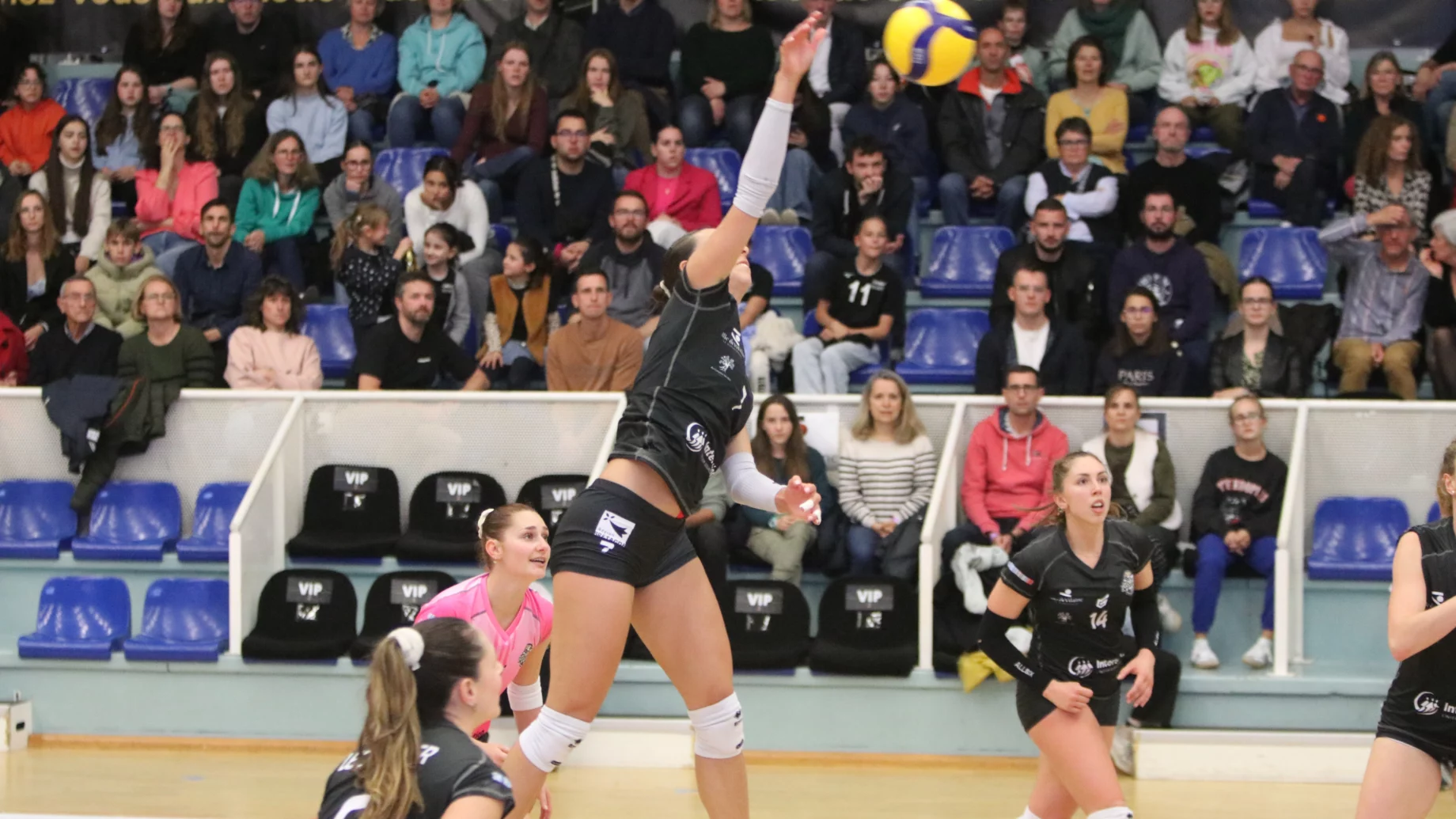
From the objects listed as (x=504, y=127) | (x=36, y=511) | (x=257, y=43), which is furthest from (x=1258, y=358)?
(x=257, y=43)

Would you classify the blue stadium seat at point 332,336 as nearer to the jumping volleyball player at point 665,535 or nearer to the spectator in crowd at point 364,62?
the spectator in crowd at point 364,62

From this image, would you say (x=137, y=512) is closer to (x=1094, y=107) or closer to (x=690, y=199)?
(x=690, y=199)

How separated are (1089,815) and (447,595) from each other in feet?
6.42

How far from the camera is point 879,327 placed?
9.16m

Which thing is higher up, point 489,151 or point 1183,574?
point 489,151

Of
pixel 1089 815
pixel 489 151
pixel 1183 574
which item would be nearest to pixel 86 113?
pixel 489 151

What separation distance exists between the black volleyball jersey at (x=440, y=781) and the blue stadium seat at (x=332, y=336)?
6574 millimetres

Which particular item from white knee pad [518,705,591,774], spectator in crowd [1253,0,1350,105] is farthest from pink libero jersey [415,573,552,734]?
spectator in crowd [1253,0,1350,105]

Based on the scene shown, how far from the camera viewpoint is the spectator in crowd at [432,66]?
11086 millimetres

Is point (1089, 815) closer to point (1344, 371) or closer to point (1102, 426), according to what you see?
point (1102, 426)

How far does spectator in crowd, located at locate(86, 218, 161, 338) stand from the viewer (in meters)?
9.40

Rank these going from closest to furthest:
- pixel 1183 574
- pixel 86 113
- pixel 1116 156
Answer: pixel 1183 574 < pixel 1116 156 < pixel 86 113

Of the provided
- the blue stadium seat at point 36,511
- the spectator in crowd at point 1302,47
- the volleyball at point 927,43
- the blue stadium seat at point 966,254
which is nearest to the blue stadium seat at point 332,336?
the blue stadium seat at point 36,511

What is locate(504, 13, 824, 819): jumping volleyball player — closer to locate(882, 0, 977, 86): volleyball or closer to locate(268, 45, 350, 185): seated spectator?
locate(882, 0, 977, 86): volleyball
